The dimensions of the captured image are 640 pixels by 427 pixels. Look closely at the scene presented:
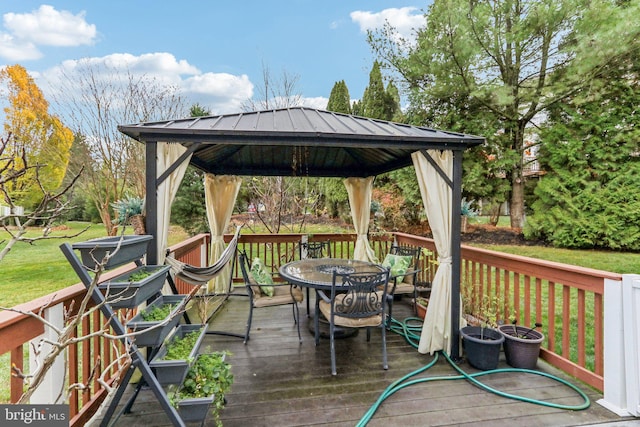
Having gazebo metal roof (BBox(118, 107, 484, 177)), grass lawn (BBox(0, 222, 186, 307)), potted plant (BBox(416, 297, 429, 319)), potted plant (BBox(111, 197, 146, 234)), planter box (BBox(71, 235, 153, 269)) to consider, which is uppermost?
gazebo metal roof (BBox(118, 107, 484, 177))

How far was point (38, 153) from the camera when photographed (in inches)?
299

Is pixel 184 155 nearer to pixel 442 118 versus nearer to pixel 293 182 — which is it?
pixel 293 182

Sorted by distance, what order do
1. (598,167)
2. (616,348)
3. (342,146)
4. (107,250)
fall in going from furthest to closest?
1. (598,167)
2. (342,146)
3. (616,348)
4. (107,250)

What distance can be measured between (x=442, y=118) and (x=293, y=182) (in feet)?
14.9

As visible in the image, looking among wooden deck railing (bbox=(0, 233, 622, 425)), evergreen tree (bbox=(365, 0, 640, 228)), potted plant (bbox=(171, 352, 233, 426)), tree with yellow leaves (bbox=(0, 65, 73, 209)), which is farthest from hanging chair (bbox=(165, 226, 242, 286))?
evergreen tree (bbox=(365, 0, 640, 228))

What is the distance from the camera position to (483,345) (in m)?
2.80

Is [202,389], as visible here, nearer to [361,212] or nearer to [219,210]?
[219,210]

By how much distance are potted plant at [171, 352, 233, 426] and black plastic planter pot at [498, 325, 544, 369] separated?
2.50 m

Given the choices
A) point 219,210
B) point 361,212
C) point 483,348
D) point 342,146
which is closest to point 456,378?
point 483,348

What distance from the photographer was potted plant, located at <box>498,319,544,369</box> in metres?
2.78

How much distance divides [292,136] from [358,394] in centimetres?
228

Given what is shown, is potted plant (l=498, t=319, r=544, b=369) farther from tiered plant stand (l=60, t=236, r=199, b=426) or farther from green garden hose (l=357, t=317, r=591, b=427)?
tiered plant stand (l=60, t=236, r=199, b=426)

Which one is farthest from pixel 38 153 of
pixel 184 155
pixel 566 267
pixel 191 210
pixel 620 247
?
pixel 620 247

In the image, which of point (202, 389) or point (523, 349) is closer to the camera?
point (202, 389)
